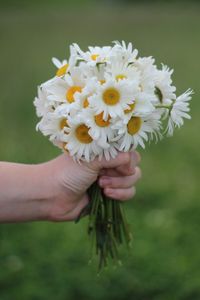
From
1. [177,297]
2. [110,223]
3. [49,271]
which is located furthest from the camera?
[49,271]

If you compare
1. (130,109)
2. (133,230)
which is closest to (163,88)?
(130,109)

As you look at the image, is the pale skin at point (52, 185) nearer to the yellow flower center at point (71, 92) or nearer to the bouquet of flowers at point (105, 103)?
the bouquet of flowers at point (105, 103)

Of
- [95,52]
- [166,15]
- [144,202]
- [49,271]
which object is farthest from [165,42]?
[95,52]

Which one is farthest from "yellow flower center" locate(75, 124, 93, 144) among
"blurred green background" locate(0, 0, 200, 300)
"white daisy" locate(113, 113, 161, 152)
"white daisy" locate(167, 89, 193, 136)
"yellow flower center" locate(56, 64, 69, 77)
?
"blurred green background" locate(0, 0, 200, 300)

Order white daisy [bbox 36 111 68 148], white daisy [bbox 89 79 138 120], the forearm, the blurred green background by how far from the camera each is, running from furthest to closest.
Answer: the blurred green background < the forearm < white daisy [bbox 36 111 68 148] < white daisy [bbox 89 79 138 120]

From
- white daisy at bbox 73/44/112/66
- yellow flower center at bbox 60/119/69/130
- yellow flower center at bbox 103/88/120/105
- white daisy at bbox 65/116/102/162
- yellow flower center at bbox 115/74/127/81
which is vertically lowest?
white daisy at bbox 65/116/102/162

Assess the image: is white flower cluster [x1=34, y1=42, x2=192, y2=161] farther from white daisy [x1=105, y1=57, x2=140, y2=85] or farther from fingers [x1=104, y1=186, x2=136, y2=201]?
fingers [x1=104, y1=186, x2=136, y2=201]

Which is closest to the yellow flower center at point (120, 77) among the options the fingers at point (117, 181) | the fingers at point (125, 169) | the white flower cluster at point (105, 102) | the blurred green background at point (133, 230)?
the white flower cluster at point (105, 102)

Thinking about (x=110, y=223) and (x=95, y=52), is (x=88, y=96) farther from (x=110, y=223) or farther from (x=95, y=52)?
(x=110, y=223)
